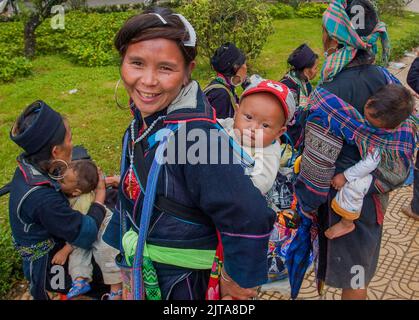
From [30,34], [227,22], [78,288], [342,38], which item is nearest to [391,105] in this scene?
[342,38]

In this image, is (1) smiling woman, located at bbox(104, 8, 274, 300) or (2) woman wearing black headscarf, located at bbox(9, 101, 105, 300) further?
(2) woman wearing black headscarf, located at bbox(9, 101, 105, 300)

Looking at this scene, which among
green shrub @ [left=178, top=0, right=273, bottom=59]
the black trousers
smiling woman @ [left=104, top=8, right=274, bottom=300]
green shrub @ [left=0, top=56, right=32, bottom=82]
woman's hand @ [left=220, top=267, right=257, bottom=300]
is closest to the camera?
smiling woman @ [left=104, top=8, right=274, bottom=300]

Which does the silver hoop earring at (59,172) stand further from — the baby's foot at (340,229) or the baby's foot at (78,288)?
the baby's foot at (340,229)

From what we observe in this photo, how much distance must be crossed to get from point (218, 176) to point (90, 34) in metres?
10.1

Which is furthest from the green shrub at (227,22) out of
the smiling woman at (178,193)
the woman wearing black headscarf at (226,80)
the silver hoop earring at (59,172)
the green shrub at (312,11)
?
the smiling woman at (178,193)

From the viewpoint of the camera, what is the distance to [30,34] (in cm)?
954

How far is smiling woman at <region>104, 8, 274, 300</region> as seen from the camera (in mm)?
1592

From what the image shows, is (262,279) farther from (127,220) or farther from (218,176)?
(127,220)

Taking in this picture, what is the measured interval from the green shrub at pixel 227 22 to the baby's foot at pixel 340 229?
6.08 metres

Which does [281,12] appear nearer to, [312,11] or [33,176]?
[312,11]

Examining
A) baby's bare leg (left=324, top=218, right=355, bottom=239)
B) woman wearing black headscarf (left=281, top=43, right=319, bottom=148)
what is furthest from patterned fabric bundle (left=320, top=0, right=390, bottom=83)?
woman wearing black headscarf (left=281, top=43, right=319, bottom=148)

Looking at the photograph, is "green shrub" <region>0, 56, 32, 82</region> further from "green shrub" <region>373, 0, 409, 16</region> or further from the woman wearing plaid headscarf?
"green shrub" <region>373, 0, 409, 16</region>

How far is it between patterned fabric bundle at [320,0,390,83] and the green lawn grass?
2.95 m
